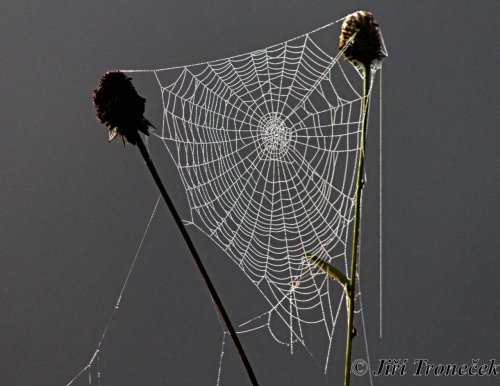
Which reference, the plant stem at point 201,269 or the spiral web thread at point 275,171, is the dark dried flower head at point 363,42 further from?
the plant stem at point 201,269

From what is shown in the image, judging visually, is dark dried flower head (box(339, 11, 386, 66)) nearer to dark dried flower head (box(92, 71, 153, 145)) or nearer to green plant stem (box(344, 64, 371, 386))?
green plant stem (box(344, 64, 371, 386))

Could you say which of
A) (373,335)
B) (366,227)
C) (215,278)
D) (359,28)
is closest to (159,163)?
(215,278)

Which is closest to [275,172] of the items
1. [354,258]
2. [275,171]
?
[275,171]

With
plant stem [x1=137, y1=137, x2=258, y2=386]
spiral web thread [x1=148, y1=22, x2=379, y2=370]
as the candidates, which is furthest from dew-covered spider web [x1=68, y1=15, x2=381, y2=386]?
plant stem [x1=137, y1=137, x2=258, y2=386]

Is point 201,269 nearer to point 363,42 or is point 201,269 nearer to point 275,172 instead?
point 363,42

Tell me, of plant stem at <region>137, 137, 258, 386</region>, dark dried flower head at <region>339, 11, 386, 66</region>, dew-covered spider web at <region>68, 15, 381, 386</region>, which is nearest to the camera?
plant stem at <region>137, 137, 258, 386</region>

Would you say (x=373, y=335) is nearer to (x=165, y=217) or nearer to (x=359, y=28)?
(x=165, y=217)

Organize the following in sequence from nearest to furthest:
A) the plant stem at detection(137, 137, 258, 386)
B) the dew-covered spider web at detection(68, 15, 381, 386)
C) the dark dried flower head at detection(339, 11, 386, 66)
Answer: the plant stem at detection(137, 137, 258, 386) < the dark dried flower head at detection(339, 11, 386, 66) < the dew-covered spider web at detection(68, 15, 381, 386)
